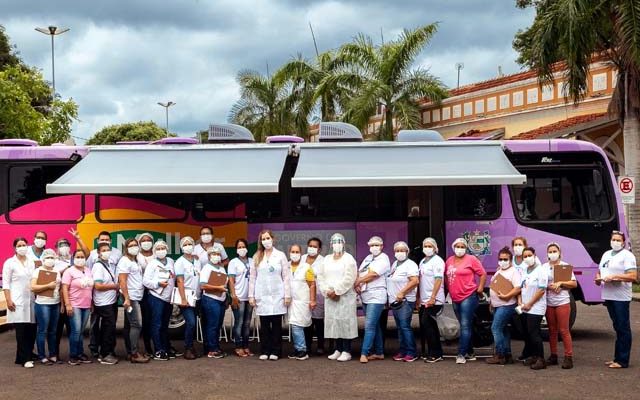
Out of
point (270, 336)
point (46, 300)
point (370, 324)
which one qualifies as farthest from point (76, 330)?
point (370, 324)

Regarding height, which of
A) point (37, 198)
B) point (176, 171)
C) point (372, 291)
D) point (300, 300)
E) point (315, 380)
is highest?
point (176, 171)

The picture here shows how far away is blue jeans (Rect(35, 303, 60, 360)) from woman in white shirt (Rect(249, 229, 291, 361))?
97.3 inches

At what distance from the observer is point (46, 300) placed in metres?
10.4

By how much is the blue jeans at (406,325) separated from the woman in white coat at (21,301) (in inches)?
181

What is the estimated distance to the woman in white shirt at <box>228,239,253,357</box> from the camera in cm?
1109

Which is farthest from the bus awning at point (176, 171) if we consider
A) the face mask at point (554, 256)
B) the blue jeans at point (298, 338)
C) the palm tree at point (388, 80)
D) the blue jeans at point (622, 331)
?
the palm tree at point (388, 80)

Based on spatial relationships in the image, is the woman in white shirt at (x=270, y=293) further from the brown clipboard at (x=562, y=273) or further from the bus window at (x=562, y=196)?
the bus window at (x=562, y=196)

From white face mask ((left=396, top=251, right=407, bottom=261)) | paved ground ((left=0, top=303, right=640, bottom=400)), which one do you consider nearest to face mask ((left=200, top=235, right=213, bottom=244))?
paved ground ((left=0, top=303, right=640, bottom=400))

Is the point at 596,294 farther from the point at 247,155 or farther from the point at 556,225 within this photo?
the point at 247,155

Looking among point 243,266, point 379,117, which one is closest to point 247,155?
point 243,266

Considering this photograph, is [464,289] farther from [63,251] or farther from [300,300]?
[63,251]

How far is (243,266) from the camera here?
11.2m

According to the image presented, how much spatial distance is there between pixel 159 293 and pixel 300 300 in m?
1.82

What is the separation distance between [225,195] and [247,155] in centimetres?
68
